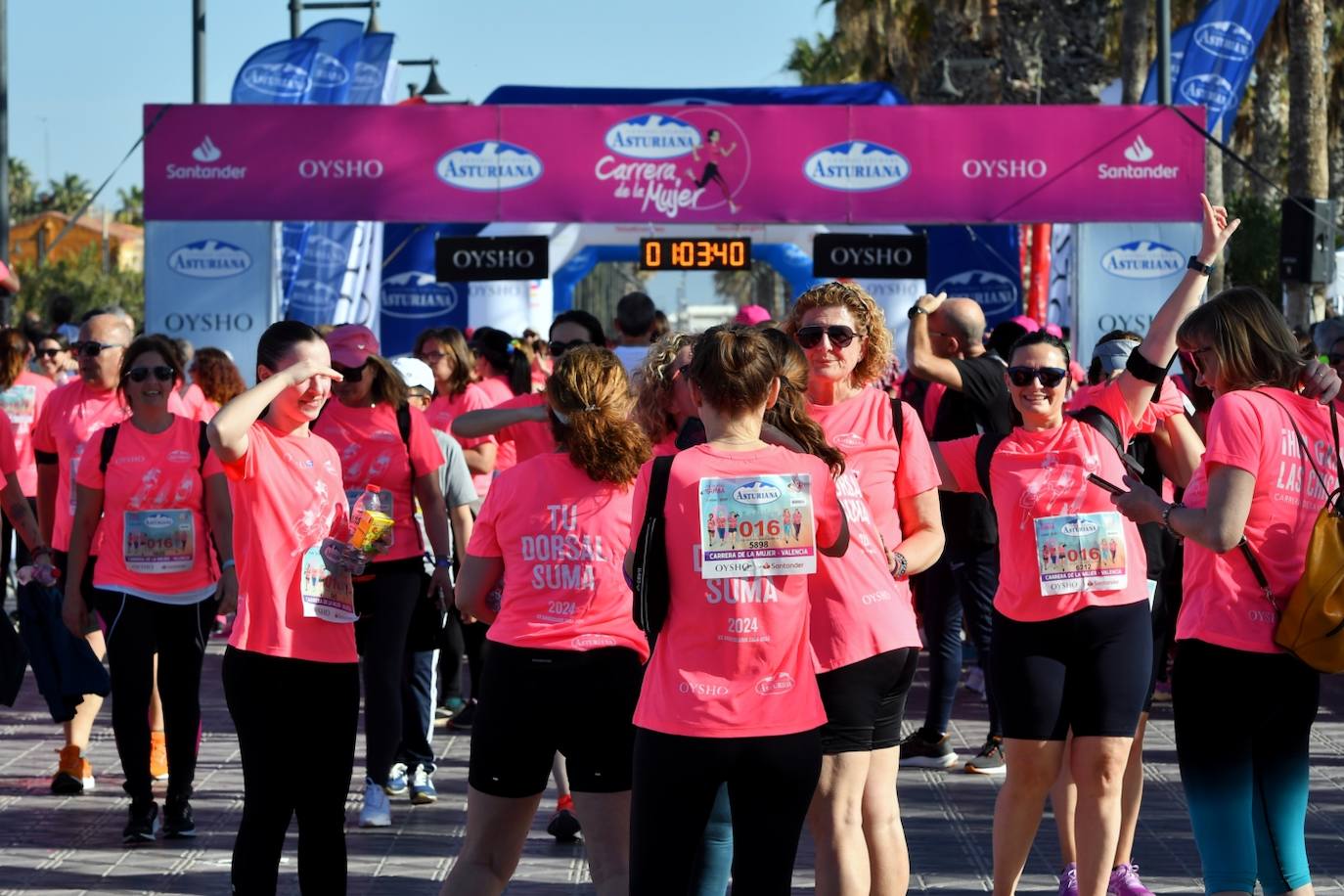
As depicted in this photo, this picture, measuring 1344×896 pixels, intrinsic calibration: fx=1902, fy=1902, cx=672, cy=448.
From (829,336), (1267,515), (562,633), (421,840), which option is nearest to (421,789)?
(421,840)

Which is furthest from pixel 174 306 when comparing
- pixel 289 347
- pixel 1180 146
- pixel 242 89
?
pixel 289 347

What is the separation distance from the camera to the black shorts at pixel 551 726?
4594 mm

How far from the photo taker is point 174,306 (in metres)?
16.6

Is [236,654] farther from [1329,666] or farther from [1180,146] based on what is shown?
[1180,146]

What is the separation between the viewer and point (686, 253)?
20.9 m

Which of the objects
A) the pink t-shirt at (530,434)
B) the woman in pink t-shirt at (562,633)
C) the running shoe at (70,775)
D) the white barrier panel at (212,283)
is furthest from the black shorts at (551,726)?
the white barrier panel at (212,283)

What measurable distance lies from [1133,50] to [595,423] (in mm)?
21802

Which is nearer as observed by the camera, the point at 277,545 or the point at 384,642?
the point at 277,545

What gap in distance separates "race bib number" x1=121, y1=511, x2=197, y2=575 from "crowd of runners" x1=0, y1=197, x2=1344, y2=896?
0.03 ft

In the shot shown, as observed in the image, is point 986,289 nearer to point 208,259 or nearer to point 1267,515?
point 208,259

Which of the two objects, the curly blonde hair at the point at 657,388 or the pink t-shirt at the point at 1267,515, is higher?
the curly blonde hair at the point at 657,388

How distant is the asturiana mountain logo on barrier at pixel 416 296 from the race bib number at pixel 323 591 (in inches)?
730

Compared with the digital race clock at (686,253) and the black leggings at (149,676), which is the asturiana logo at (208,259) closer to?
the digital race clock at (686,253)

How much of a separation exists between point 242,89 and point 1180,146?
8670mm
